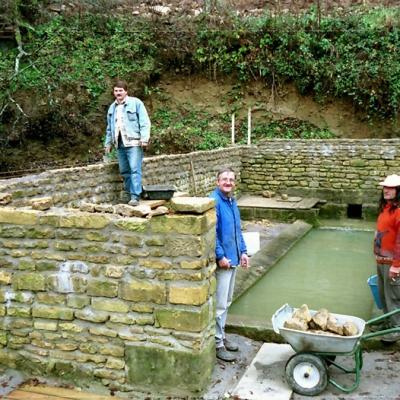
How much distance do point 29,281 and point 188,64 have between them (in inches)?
615

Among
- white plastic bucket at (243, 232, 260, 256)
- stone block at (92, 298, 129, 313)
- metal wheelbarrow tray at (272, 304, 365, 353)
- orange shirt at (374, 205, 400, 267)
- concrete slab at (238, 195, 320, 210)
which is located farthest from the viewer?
concrete slab at (238, 195, 320, 210)

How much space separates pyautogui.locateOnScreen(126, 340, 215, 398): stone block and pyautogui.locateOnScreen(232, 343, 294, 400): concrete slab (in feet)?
1.05

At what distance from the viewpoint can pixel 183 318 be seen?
4051mm

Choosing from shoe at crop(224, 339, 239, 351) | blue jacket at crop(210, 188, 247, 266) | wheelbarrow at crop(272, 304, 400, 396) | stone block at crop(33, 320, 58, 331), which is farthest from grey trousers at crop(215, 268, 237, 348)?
stone block at crop(33, 320, 58, 331)

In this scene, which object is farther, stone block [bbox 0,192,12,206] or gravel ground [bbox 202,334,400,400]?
stone block [bbox 0,192,12,206]

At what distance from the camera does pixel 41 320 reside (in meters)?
4.41

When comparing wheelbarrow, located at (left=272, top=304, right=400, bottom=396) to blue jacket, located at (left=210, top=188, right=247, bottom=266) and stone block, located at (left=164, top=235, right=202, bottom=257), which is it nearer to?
blue jacket, located at (left=210, top=188, right=247, bottom=266)

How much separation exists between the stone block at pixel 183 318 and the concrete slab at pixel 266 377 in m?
0.61

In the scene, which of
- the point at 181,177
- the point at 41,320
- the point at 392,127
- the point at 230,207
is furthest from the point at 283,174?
the point at 41,320

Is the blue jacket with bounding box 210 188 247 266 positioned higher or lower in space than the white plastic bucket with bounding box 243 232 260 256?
higher

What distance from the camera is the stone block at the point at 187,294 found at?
13.2 feet

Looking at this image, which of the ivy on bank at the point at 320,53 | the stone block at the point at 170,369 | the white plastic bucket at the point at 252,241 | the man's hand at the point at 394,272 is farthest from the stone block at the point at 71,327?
the ivy on bank at the point at 320,53

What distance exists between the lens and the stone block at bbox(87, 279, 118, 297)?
13.7ft

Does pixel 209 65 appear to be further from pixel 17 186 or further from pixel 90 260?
pixel 90 260
